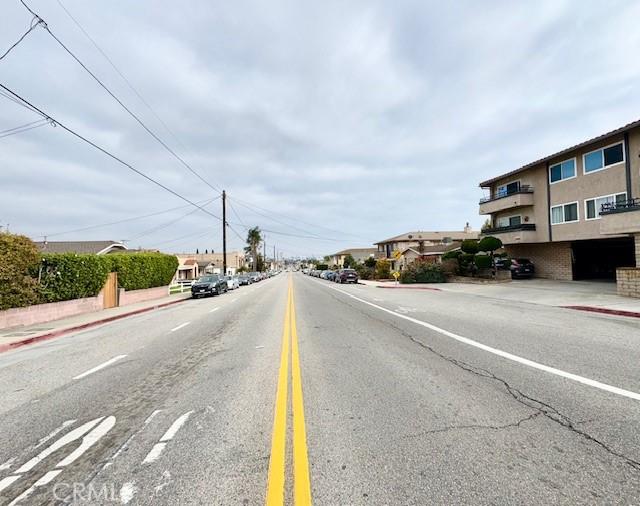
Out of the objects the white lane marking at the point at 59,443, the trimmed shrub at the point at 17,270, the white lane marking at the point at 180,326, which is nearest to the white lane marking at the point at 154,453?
the white lane marking at the point at 59,443

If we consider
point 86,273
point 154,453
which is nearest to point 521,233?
point 86,273

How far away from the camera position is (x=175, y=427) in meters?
4.18

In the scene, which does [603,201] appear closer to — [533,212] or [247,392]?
[533,212]

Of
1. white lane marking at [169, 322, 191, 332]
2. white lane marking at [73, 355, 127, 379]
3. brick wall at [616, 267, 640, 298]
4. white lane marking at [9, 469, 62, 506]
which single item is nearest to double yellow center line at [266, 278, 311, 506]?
white lane marking at [9, 469, 62, 506]

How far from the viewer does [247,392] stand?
17.5 feet

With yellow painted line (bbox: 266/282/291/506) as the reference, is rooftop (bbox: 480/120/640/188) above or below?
above

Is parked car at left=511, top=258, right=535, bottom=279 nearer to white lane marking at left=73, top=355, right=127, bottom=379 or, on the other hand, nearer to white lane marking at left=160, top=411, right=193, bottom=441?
white lane marking at left=73, top=355, right=127, bottom=379

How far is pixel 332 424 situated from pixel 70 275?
17.7 meters

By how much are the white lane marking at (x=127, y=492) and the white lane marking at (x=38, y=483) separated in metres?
0.75

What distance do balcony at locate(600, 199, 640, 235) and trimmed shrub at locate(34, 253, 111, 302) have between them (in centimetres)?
2694

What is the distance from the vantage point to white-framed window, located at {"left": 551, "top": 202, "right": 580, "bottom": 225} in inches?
1053

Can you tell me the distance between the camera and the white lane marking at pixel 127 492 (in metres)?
2.87

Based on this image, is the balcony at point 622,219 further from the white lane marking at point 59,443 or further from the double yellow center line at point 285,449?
the white lane marking at point 59,443

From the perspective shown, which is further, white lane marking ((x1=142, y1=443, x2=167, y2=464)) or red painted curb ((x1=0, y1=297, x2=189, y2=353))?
red painted curb ((x1=0, y1=297, x2=189, y2=353))
